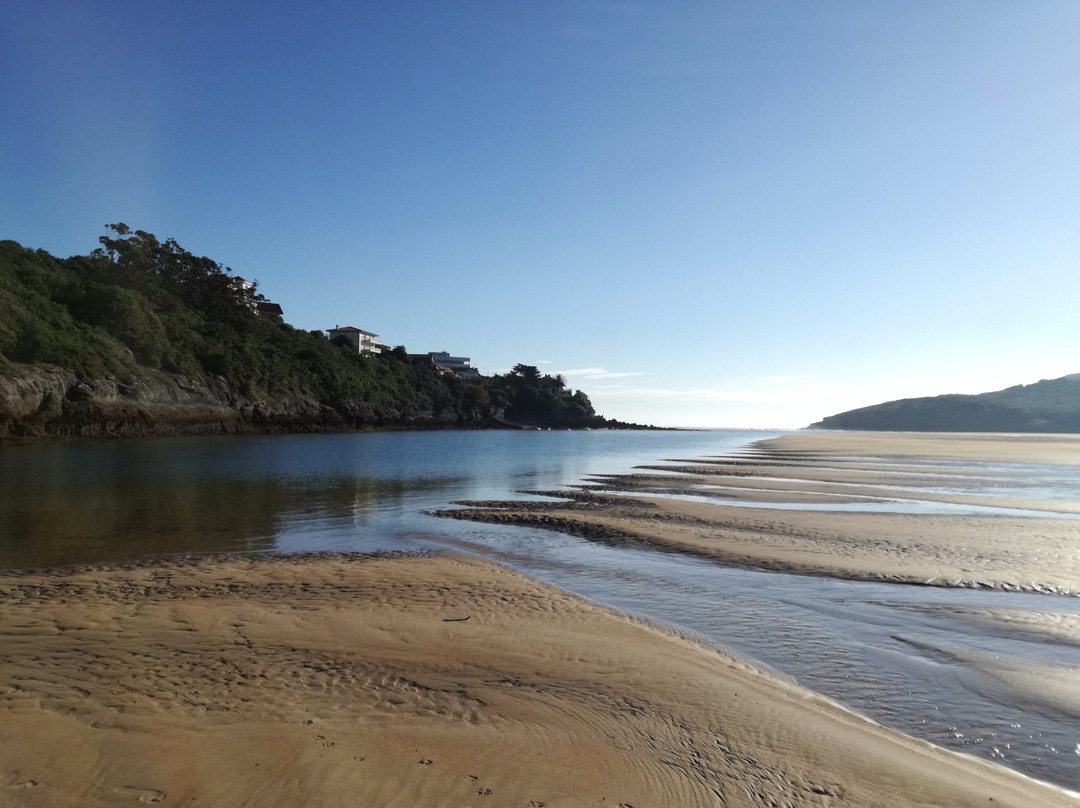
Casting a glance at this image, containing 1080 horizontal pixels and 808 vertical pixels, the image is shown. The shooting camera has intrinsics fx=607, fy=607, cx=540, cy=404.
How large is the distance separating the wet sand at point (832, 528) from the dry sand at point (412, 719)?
21.5ft

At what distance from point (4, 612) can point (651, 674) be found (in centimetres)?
838

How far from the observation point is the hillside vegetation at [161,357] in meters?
51.1

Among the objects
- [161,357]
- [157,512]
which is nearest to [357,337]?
[161,357]

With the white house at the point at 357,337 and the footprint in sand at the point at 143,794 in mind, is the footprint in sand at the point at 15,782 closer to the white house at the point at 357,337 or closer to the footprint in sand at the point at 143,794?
the footprint in sand at the point at 143,794

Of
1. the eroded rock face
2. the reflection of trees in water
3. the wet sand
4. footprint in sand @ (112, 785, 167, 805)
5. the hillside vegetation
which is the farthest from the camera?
the hillside vegetation

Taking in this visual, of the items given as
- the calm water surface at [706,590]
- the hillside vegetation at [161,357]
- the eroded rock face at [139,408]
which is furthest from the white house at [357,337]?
the calm water surface at [706,590]

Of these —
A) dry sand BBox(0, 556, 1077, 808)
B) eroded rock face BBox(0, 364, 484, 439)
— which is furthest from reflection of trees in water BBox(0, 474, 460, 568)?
eroded rock face BBox(0, 364, 484, 439)

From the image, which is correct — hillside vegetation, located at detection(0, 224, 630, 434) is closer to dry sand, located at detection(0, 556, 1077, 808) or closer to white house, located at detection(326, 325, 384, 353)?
white house, located at detection(326, 325, 384, 353)

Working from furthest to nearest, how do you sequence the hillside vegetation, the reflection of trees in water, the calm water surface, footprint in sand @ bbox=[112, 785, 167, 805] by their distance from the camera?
the hillside vegetation, the reflection of trees in water, the calm water surface, footprint in sand @ bbox=[112, 785, 167, 805]

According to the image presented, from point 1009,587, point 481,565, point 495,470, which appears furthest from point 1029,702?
point 495,470

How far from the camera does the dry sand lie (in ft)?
14.1

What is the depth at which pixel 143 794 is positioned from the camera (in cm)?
402

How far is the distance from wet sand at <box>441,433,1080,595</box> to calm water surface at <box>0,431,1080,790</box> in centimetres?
116

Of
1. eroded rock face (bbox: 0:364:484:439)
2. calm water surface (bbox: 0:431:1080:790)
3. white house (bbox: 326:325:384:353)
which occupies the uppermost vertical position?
white house (bbox: 326:325:384:353)
